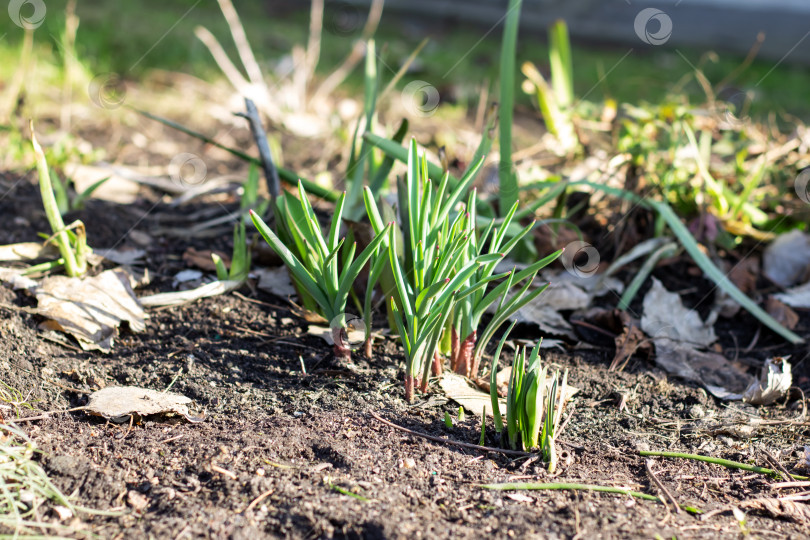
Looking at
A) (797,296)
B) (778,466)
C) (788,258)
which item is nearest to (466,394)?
(778,466)

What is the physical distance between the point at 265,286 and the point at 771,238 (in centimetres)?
159

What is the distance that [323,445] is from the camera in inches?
52.0

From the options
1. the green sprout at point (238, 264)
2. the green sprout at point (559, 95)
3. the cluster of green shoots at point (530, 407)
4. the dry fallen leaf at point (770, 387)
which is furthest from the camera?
the green sprout at point (559, 95)

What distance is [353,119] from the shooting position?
3.39 meters

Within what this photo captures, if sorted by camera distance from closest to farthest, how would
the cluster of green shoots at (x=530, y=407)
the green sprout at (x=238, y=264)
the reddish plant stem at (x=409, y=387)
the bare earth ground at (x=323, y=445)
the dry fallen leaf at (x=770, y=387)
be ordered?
the bare earth ground at (x=323, y=445) → the cluster of green shoots at (x=530, y=407) → the reddish plant stem at (x=409, y=387) → the dry fallen leaf at (x=770, y=387) → the green sprout at (x=238, y=264)

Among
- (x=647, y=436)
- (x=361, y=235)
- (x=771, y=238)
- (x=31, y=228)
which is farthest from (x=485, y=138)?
(x=31, y=228)

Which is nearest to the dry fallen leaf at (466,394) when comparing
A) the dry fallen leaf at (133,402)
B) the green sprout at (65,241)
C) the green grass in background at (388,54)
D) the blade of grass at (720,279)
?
the dry fallen leaf at (133,402)

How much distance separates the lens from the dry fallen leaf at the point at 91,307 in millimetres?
1622

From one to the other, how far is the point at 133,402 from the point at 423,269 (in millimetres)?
619

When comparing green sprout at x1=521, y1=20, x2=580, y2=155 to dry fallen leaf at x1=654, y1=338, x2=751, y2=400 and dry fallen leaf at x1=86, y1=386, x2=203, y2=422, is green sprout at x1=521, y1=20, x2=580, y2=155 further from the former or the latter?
dry fallen leaf at x1=86, y1=386, x2=203, y2=422

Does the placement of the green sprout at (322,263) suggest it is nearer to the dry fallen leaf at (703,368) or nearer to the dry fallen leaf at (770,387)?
the dry fallen leaf at (703,368)

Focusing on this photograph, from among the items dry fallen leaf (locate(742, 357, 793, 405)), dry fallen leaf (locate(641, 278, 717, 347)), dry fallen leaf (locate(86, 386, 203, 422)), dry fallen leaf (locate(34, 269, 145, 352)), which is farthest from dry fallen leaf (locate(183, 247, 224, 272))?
dry fallen leaf (locate(742, 357, 793, 405))

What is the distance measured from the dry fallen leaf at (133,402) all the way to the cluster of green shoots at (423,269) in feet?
1.14

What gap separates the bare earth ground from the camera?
116cm
